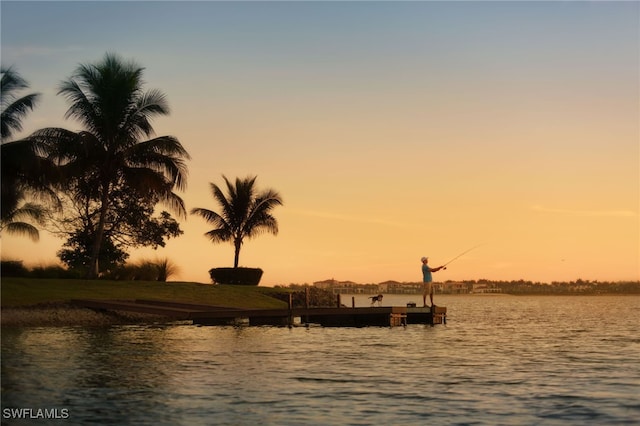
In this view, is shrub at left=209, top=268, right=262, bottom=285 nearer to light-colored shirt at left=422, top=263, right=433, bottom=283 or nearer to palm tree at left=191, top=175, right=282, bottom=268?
palm tree at left=191, top=175, right=282, bottom=268

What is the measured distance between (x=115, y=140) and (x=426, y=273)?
67.0 ft

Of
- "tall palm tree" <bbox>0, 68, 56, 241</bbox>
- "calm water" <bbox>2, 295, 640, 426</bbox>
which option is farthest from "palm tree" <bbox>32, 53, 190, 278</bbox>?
"calm water" <bbox>2, 295, 640, 426</bbox>

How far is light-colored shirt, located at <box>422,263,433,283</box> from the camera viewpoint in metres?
39.8

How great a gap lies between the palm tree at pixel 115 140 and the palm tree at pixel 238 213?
1315 cm

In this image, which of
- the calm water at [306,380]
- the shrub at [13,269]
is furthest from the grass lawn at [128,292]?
the calm water at [306,380]

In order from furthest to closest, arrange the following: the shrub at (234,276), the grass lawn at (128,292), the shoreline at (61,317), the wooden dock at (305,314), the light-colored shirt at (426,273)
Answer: the shrub at (234,276)
the light-colored shirt at (426,273)
the wooden dock at (305,314)
the grass lawn at (128,292)
the shoreline at (61,317)

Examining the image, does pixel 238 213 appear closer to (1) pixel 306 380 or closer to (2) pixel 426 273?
(2) pixel 426 273

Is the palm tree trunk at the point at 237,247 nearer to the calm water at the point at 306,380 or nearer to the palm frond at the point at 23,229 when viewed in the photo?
the palm frond at the point at 23,229

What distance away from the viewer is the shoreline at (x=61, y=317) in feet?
106

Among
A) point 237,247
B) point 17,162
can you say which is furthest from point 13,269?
point 237,247

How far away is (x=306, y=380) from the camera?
20016 mm

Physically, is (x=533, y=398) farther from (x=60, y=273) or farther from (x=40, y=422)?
(x=60, y=273)

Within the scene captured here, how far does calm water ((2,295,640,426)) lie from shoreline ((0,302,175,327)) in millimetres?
1868

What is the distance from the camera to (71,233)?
50.8m
